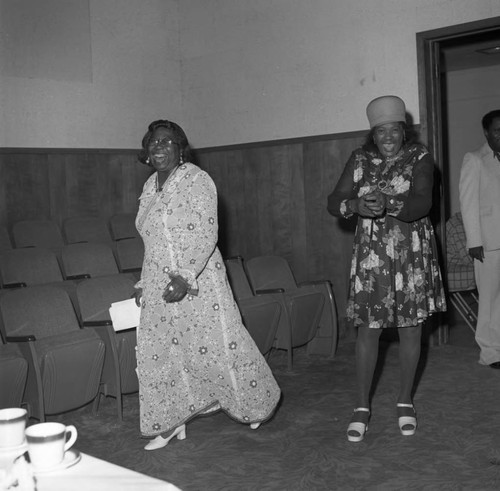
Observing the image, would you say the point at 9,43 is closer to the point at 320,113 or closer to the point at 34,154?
the point at 34,154

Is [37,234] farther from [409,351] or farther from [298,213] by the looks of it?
[409,351]

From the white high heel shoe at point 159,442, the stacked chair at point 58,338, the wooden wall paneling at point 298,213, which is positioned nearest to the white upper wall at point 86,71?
the wooden wall paneling at point 298,213

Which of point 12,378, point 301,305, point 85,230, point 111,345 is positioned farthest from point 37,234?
point 12,378

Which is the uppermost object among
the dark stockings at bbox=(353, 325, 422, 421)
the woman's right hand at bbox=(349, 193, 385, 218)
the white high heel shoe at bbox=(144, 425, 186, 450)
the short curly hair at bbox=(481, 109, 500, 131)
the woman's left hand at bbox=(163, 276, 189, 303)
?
the short curly hair at bbox=(481, 109, 500, 131)

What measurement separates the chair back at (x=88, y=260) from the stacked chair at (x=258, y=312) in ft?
2.76

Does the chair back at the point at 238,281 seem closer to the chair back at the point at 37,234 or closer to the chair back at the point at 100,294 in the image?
the chair back at the point at 100,294

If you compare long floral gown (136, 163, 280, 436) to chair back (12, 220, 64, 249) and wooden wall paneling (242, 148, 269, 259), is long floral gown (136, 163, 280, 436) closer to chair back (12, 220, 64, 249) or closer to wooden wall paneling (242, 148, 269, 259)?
chair back (12, 220, 64, 249)

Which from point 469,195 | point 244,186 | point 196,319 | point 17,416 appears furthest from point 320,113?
point 17,416

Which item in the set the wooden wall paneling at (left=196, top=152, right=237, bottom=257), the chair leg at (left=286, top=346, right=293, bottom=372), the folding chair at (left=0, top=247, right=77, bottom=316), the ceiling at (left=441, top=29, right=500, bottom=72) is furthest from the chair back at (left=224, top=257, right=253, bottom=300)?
the ceiling at (left=441, top=29, right=500, bottom=72)

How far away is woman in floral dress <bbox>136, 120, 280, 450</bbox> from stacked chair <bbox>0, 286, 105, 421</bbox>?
1.31ft

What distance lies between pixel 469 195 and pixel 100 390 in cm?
245

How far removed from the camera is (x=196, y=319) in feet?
10.3

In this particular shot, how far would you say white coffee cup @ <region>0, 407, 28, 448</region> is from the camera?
1.37m

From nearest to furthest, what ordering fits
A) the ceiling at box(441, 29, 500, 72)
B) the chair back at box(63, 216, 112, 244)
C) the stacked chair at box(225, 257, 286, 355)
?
the stacked chair at box(225, 257, 286, 355) → the chair back at box(63, 216, 112, 244) → the ceiling at box(441, 29, 500, 72)
